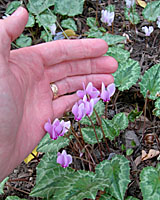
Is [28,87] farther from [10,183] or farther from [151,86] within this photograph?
[151,86]

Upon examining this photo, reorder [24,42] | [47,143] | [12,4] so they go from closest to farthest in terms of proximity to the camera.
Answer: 1. [47,143]
2. [24,42]
3. [12,4]

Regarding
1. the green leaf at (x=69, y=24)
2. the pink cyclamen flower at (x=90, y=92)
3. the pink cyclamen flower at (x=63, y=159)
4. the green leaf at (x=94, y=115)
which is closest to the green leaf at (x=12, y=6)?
the green leaf at (x=69, y=24)

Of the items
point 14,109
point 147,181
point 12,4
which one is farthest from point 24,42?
point 147,181

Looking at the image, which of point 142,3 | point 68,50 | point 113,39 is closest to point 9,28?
point 68,50

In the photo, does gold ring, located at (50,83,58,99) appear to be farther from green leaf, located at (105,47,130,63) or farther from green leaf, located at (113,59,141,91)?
green leaf, located at (105,47,130,63)

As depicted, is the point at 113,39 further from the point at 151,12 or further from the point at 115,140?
the point at 115,140

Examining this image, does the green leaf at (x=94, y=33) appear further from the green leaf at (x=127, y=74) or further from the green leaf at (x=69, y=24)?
the green leaf at (x=127, y=74)
